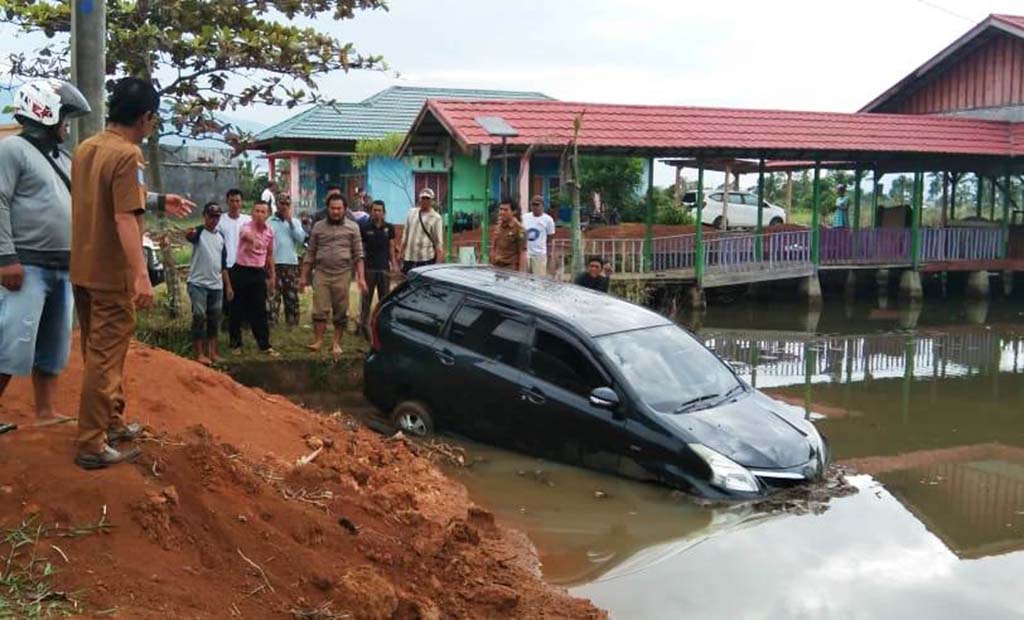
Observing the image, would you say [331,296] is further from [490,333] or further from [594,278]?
[594,278]

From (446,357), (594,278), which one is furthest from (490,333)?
(594,278)

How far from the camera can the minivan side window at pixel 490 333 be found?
826 centimetres

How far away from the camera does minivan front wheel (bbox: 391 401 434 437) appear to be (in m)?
8.70

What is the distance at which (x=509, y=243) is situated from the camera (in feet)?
38.6

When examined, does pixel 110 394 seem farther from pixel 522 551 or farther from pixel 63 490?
pixel 522 551

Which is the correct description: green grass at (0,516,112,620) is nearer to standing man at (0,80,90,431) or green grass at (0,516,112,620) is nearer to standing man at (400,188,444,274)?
standing man at (0,80,90,431)

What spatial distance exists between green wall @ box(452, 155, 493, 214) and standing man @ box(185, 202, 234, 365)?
55.6ft

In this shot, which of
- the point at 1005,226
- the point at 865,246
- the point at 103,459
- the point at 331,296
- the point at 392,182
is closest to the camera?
the point at 103,459

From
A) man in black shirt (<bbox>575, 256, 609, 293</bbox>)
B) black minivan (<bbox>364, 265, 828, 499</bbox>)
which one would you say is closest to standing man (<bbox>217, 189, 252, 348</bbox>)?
black minivan (<bbox>364, 265, 828, 499</bbox>)

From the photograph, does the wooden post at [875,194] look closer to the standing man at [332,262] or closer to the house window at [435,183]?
the house window at [435,183]

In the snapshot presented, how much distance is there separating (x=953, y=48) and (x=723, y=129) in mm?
9392

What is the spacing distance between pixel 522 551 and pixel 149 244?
813cm

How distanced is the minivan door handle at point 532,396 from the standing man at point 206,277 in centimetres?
369

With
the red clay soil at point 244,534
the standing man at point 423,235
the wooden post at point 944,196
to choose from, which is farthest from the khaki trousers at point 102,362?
the wooden post at point 944,196
